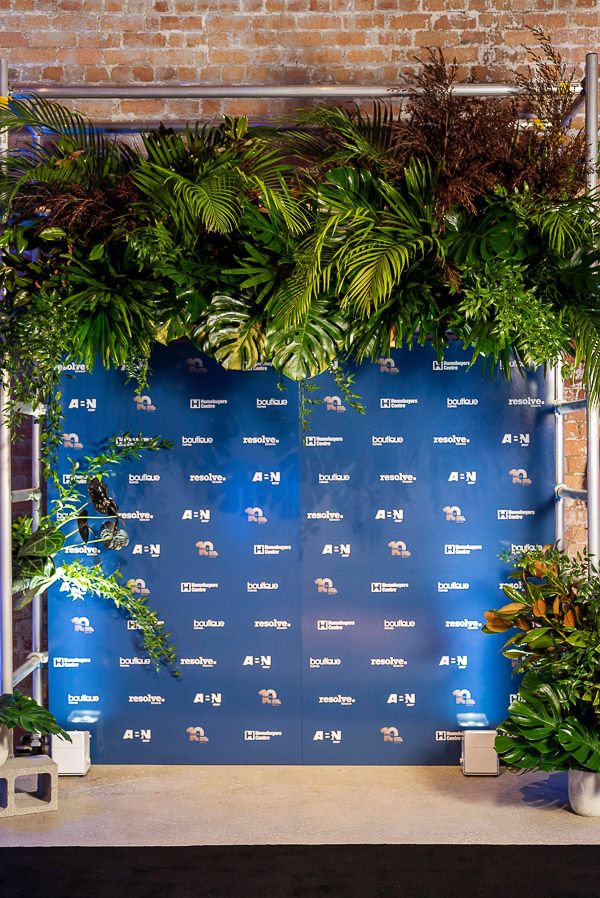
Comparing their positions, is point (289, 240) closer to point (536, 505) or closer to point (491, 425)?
point (491, 425)

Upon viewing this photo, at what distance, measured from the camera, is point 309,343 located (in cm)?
401

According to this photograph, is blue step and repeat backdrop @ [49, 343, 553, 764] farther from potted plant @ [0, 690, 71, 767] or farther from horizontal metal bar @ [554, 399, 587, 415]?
potted plant @ [0, 690, 71, 767]

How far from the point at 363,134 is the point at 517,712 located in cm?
267

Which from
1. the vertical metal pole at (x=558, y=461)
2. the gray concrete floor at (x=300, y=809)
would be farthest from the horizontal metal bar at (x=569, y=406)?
the gray concrete floor at (x=300, y=809)

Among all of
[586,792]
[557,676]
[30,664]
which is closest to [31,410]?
[30,664]

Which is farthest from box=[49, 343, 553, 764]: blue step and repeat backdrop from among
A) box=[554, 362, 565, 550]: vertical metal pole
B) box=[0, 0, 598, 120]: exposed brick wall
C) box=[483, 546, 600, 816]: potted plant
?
box=[0, 0, 598, 120]: exposed brick wall

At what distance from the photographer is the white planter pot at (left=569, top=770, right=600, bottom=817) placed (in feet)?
12.5

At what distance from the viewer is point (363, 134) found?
13.2ft

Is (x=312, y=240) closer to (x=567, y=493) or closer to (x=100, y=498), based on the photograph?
(x=100, y=498)

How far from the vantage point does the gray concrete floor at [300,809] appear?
146 inches

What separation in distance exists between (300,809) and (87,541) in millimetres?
1688

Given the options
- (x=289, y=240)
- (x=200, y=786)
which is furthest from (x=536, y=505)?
(x=200, y=786)

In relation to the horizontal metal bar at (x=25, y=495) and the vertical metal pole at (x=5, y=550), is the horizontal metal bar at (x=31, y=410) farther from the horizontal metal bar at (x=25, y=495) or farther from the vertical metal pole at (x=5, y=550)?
the horizontal metal bar at (x=25, y=495)

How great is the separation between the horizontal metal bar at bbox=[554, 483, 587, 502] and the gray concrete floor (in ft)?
4.61
